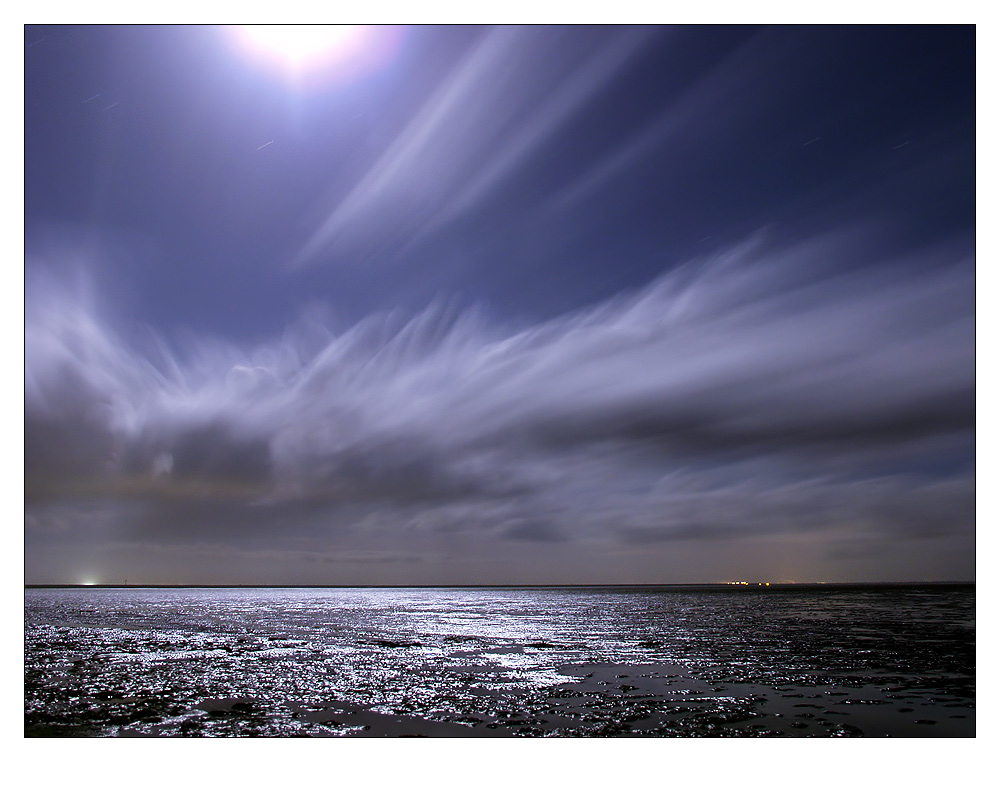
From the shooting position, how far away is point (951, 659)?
17609 millimetres

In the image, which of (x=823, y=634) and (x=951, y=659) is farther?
(x=823, y=634)

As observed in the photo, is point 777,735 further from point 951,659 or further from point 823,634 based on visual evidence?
point 823,634

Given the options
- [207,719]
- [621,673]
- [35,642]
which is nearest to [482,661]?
[621,673]

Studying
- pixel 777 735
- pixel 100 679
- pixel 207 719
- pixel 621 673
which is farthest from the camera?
pixel 621 673
